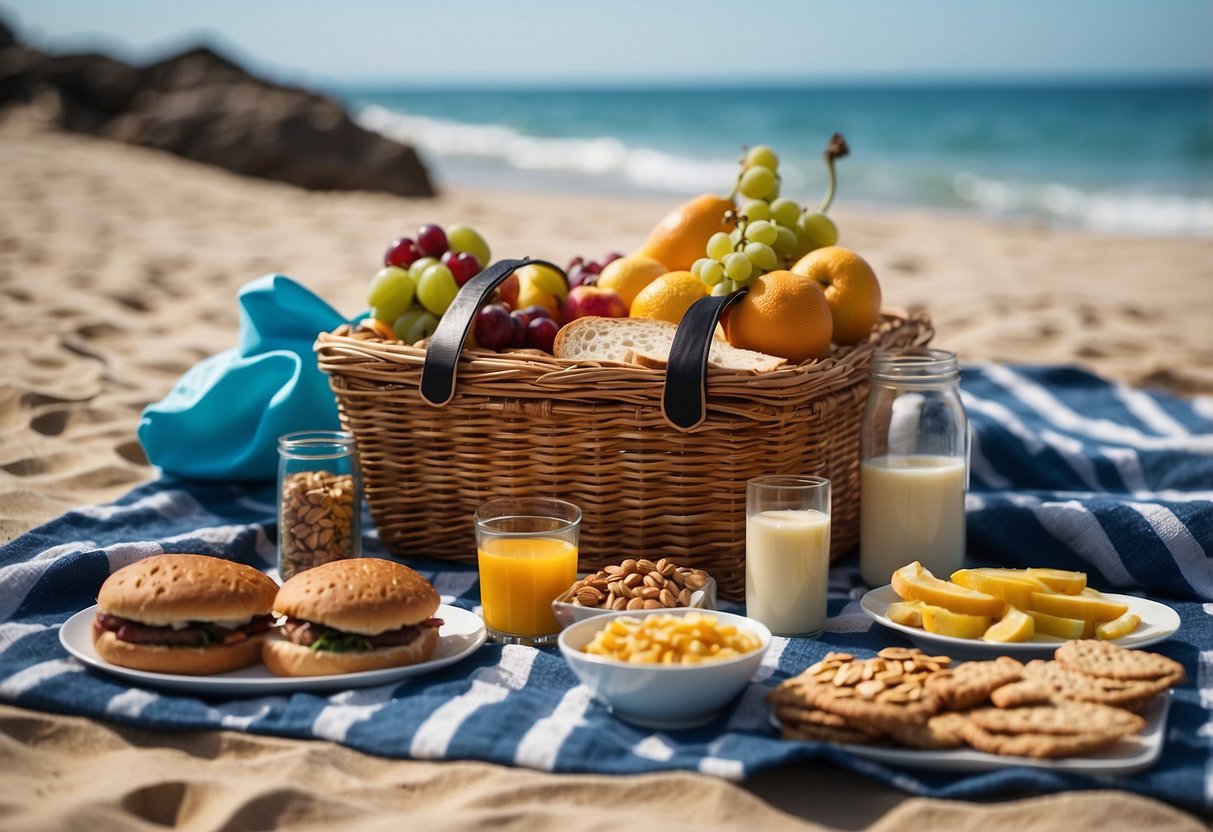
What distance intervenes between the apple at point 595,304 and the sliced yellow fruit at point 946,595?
0.82 m

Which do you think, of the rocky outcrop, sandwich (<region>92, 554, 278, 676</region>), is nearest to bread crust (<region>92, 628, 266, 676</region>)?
sandwich (<region>92, 554, 278, 676</region>)

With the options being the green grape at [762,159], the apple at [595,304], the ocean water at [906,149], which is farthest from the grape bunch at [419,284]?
the ocean water at [906,149]

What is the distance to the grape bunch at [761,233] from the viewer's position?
7.63 ft

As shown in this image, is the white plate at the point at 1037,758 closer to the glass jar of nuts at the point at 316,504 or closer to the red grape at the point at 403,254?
the glass jar of nuts at the point at 316,504

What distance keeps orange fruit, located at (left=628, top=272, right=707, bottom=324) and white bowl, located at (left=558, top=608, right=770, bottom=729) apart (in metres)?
0.83

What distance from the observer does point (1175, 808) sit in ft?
4.80

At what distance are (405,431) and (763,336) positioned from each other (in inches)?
29.4

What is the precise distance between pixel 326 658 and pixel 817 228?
1.46 meters

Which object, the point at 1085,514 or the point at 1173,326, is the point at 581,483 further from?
the point at 1173,326

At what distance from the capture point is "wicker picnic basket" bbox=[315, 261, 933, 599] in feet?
6.92

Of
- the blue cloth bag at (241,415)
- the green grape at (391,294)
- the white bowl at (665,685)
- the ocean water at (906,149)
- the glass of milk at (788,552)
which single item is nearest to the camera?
the white bowl at (665,685)

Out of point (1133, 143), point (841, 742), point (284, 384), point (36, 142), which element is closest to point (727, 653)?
point (841, 742)

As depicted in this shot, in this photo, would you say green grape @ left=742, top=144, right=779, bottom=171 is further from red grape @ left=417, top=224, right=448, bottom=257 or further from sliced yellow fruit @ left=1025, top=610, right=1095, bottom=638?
sliced yellow fruit @ left=1025, top=610, right=1095, bottom=638

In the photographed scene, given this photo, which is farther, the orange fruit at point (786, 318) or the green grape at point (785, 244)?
the green grape at point (785, 244)
